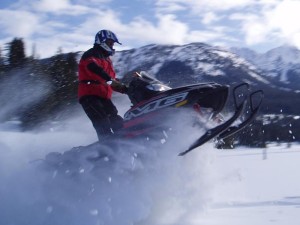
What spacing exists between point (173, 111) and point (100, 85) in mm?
1133

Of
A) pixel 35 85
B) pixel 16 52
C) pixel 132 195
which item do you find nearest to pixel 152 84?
pixel 132 195

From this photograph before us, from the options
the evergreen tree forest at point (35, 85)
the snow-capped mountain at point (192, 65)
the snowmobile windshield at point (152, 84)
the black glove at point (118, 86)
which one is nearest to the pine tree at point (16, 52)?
the evergreen tree forest at point (35, 85)

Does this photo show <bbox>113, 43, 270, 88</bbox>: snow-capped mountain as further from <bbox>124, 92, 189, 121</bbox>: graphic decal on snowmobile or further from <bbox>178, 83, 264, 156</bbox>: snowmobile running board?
<bbox>124, 92, 189, 121</bbox>: graphic decal on snowmobile

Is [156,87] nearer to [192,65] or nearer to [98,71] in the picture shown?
[98,71]

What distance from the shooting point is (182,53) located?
19450 cm

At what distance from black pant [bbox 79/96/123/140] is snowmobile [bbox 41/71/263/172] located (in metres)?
0.27

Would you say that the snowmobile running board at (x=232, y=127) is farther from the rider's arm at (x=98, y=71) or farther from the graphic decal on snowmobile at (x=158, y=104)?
the rider's arm at (x=98, y=71)

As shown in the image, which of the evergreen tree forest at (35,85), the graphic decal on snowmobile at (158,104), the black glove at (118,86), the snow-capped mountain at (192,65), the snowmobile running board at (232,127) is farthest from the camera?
the snow-capped mountain at (192,65)

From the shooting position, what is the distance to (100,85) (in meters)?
5.81

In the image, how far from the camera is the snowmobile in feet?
16.8

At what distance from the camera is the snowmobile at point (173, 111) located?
5105 mm

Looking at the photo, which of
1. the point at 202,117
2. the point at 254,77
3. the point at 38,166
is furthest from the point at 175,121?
the point at 254,77

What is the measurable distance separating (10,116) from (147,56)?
170168 millimetres

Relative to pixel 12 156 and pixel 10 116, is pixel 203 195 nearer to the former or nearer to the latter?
pixel 12 156
